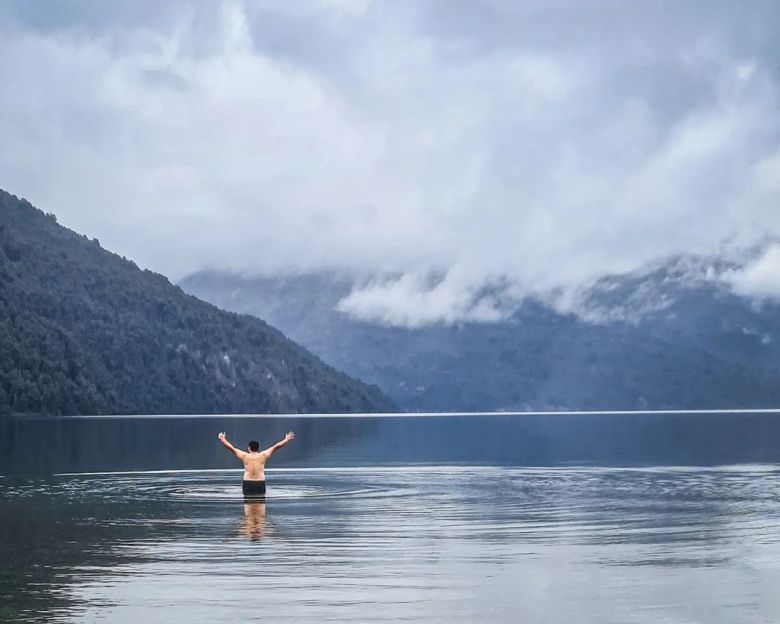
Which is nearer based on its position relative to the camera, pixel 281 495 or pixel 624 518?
pixel 624 518

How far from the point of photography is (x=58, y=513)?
5372cm

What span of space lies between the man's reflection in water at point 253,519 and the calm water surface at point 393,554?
0.15m

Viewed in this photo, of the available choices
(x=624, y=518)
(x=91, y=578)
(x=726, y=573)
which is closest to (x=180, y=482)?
(x=624, y=518)

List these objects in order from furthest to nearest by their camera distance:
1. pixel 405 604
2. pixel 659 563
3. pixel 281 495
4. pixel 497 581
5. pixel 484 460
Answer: pixel 484 460, pixel 281 495, pixel 659 563, pixel 497 581, pixel 405 604

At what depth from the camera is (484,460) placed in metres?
108

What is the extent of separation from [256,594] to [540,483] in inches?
1780

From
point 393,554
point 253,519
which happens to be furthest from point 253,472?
point 393,554

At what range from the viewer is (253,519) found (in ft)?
165

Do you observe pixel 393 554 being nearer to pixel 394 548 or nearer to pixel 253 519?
pixel 394 548

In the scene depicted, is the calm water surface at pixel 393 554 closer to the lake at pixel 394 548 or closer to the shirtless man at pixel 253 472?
the lake at pixel 394 548

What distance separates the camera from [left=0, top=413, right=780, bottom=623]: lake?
29.5m

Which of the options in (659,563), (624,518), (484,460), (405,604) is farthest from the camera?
(484,460)

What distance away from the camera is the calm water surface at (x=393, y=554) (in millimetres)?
29266

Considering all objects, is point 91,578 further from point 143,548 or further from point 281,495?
point 281,495
